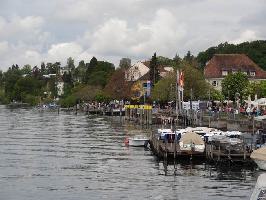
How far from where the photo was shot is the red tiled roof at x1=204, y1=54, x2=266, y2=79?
484 ft

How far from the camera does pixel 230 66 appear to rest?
488ft

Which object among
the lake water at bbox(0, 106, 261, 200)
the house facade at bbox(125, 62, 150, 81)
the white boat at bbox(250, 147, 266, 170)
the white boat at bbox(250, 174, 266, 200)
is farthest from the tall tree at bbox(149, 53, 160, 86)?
the white boat at bbox(250, 174, 266, 200)

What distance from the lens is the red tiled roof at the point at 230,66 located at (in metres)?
147

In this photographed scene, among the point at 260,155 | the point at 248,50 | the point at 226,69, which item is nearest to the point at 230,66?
the point at 226,69

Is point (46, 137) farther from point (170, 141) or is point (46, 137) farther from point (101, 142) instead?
point (170, 141)

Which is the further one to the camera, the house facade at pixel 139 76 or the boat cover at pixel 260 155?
the house facade at pixel 139 76

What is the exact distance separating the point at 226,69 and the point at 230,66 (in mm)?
1521

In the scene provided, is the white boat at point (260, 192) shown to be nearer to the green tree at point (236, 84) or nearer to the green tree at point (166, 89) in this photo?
the green tree at point (236, 84)

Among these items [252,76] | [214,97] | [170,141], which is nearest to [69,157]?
[170,141]

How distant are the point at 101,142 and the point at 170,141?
53.7 ft

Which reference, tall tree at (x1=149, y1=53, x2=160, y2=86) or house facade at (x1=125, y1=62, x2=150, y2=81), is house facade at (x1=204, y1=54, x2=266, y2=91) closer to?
tall tree at (x1=149, y1=53, x2=160, y2=86)

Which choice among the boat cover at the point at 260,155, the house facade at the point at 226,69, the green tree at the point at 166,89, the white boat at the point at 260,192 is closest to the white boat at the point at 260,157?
the boat cover at the point at 260,155

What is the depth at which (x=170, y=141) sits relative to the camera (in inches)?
2547

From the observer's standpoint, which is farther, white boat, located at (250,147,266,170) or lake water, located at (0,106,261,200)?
white boat, located at (250,147,266,170)
